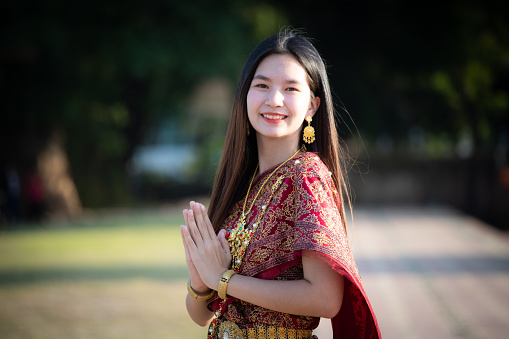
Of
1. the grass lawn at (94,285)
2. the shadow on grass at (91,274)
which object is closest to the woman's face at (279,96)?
the grass lawn at (94,285)

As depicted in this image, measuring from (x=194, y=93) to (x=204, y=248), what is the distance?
20021 mm

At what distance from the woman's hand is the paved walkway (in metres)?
0.56

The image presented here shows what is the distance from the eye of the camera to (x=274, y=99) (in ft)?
6.22

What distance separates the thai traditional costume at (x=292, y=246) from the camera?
1.76 metres

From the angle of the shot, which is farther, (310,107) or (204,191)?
(204,191)

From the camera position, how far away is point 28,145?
18.5 metres

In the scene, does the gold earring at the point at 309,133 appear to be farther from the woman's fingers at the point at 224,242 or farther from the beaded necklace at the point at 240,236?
the woman's fingers at the point at 224,242

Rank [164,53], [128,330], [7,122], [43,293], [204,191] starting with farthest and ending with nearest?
[204,191] → [7,122] → [164,53] → [43,293] → [128,330]

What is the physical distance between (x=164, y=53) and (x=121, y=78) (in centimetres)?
713

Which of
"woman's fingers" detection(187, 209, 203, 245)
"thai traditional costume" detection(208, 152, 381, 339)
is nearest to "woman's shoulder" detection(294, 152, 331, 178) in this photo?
"thai traditional costume" detection(208, 152, 381, 339)

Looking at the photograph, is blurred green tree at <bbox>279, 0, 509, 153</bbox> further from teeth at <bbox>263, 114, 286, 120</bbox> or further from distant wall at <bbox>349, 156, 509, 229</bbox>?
teeth at <bbox>263, 114, 286, 120</bbox>

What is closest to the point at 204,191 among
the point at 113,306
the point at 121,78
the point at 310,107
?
→ the point at 121,78

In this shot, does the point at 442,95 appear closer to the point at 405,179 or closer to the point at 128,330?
the point at 405,179

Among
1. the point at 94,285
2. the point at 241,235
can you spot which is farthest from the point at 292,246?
the point at 94,285
